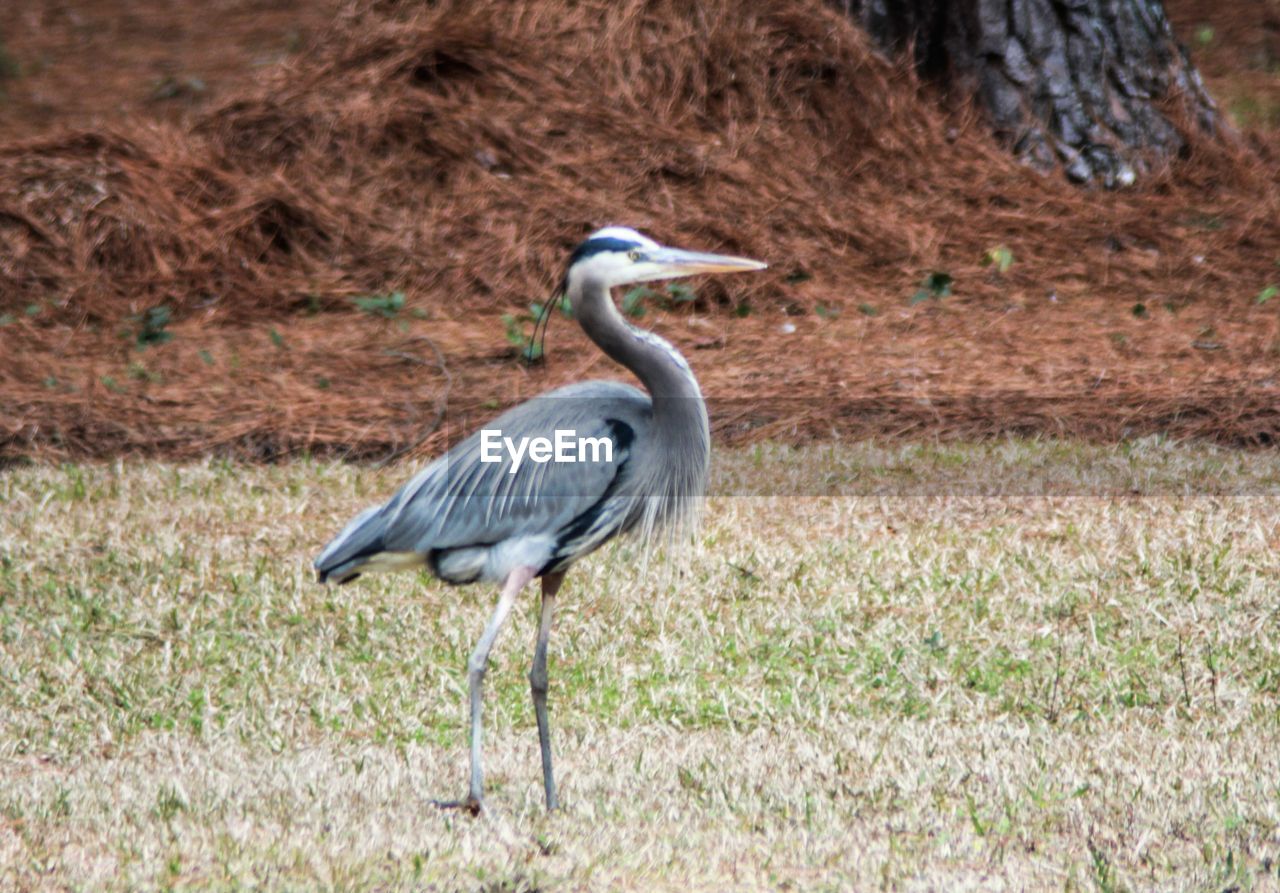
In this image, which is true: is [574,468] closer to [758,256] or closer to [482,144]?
[758,256]

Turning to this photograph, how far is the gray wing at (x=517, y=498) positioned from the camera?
4598 millimetres

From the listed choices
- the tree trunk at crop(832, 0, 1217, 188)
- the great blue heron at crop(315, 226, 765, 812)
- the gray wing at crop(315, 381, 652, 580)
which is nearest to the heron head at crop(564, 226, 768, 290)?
the great blue heron at crop(315, 226, 765, 812)

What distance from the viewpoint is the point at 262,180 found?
1097 centimetres

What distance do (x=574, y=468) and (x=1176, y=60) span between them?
833 cm

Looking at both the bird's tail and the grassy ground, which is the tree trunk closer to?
the grassy ground

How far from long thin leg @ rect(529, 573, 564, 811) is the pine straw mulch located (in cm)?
366

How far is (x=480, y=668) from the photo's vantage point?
457cm

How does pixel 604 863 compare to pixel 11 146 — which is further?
pixel 11 146

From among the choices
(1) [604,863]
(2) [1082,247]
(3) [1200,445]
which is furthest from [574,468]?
(2) [1082,247]

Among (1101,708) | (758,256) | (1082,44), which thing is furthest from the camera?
(1082,44)

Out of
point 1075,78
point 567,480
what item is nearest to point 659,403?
point 567,480

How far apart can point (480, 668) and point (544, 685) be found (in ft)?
0.66

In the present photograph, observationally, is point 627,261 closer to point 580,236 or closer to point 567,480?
point 567,480

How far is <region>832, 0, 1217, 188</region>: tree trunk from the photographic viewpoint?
11.2 meters
